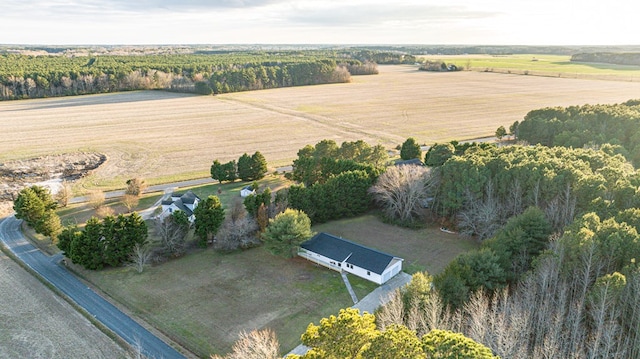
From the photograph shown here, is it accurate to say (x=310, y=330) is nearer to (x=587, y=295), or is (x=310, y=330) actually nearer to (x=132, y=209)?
(x=587, y=295)

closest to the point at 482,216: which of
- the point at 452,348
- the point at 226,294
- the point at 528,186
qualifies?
the point at 528,186

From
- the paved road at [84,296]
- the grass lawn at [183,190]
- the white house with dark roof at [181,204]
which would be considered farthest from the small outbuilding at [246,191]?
the paved road at [84,296]

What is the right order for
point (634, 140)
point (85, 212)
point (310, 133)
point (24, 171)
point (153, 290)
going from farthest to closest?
1. point (310, 133)
2. point (24, 171)
3. point (634, 140)
4. point (85, 212)
5. point (153, 290)

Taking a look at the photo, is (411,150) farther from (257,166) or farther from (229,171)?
(229,171)

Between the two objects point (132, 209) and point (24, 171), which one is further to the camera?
point (24, 171)

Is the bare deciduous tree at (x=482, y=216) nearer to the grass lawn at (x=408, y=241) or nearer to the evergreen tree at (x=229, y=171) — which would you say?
the grass lawn at (x=408, y=241)

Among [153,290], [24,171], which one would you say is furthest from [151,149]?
[153,290]
